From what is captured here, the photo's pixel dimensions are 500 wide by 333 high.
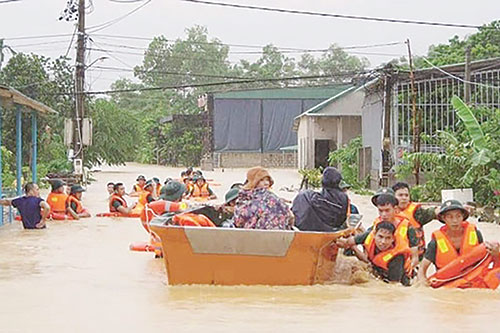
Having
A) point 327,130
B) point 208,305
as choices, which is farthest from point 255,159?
point 208,305

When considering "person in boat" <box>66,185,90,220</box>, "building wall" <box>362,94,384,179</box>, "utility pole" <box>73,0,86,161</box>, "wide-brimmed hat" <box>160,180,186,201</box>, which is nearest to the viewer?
"wide-brimmed hat" <box>160,180,186,201</box>

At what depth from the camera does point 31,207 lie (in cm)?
1723

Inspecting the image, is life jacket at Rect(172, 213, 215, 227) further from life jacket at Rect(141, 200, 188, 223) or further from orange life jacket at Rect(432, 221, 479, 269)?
orange life jacket at Rect(432, 221, 479, 269)

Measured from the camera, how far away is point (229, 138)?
63.2 meters

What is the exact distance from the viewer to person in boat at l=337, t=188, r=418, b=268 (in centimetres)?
999

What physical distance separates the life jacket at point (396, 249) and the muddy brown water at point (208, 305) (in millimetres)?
257

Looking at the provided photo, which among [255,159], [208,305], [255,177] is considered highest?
[255,177]

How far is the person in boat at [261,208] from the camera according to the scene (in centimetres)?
997

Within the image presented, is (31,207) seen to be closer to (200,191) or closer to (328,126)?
(200,191)

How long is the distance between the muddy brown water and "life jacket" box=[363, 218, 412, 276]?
0.26 m

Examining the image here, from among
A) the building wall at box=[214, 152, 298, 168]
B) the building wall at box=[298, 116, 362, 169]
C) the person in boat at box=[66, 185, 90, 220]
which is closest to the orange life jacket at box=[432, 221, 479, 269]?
the person in boat at box=[66, 185, 90, 220]

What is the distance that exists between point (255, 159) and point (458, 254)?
178 feet

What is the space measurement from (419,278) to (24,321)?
420 centimetres

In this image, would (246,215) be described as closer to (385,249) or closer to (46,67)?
(385,249)
